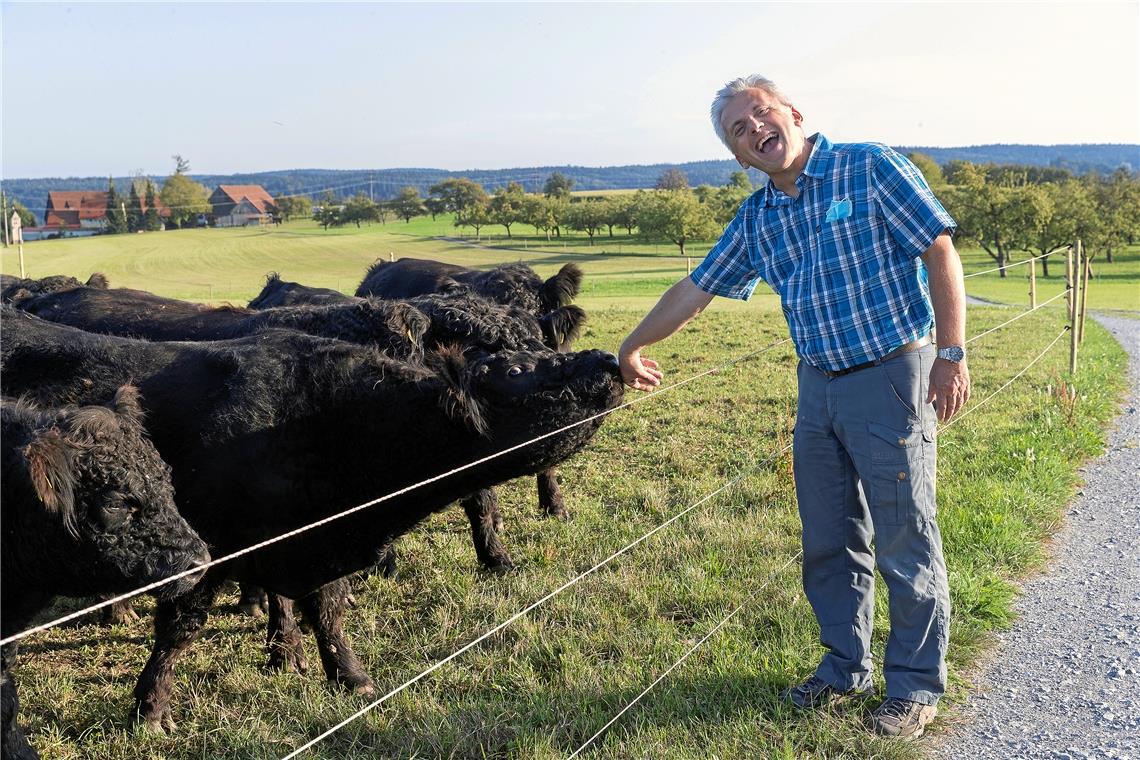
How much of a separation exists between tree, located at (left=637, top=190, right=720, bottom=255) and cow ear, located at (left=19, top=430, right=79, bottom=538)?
257ft

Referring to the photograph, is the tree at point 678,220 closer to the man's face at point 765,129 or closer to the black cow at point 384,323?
the black cow at point 384,323

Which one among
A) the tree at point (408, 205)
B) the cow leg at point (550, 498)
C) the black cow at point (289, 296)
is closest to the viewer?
the cow leg at point (550, 498)

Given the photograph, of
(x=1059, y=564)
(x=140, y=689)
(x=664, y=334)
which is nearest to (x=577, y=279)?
(x=664, y=334)

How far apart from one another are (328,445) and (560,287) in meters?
4.00

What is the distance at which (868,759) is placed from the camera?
3.53 m

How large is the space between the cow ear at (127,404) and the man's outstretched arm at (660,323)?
87.7 inches

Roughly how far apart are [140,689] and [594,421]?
2.65m

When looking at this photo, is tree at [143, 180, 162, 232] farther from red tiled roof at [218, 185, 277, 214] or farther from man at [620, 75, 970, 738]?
man at [620, 75, 970, 738]

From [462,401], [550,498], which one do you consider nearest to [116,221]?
[550,498]

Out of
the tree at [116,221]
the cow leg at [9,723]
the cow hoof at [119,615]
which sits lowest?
the cow hoof at [119,615]

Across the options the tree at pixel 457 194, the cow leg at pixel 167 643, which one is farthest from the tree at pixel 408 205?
the cow leg at pixel 167 643

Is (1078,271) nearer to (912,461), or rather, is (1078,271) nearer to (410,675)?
(912,461)

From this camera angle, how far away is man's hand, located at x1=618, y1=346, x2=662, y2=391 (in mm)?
4129

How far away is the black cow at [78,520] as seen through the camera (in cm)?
338
